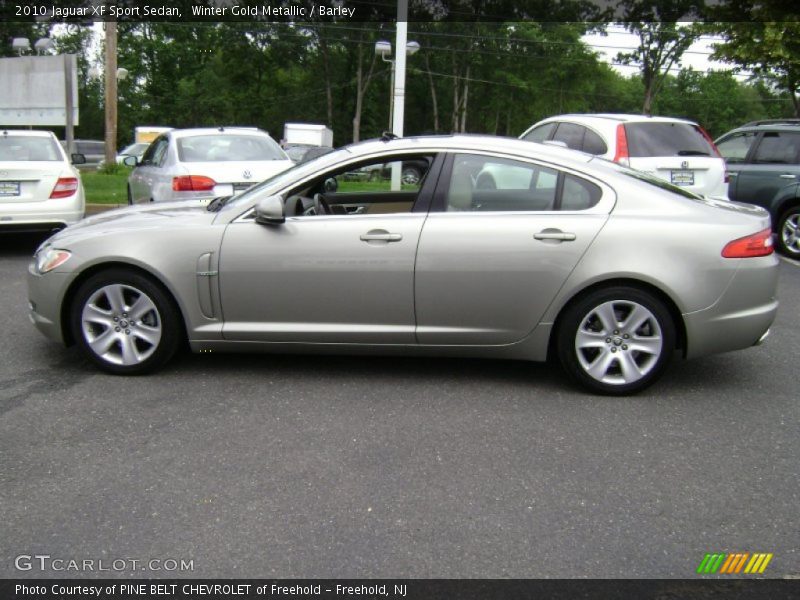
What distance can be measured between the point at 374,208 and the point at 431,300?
879 mm

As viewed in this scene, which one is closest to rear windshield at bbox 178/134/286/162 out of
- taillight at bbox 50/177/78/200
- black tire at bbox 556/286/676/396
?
taillight at bbox 50/177/78/200

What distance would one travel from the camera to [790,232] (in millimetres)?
10617

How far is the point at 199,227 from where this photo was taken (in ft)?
16.5

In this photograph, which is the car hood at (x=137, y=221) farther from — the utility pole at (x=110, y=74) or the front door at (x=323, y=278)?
the utility pole at (x=110, y=74)

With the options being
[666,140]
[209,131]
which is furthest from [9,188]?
[666,140]

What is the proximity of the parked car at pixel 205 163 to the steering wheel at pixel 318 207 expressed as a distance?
3501 millimetres

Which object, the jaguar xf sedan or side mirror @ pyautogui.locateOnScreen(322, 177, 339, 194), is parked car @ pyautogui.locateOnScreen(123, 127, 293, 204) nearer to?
side mirror @ pyautogui.locateOnScreen(322, 177, 339, 194)

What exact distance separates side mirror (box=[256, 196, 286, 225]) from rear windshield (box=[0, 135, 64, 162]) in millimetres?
6072

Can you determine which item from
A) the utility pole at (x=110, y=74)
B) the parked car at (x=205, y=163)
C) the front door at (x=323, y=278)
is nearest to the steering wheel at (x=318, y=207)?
the front door at (x=323, y=278)

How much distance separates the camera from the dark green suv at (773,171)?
34.7ft

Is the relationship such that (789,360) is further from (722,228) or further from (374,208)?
(374,208)

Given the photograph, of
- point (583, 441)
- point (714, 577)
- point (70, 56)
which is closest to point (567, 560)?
point (714, 577)

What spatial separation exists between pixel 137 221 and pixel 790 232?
868 centimetres

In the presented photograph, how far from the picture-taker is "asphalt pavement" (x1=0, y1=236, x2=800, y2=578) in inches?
122
